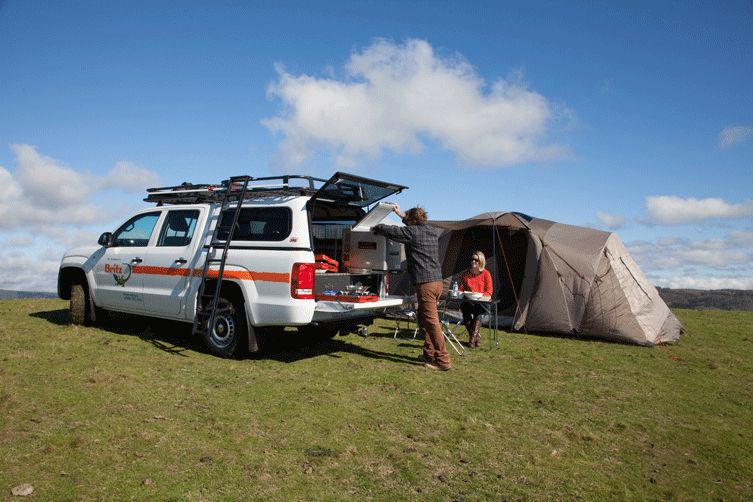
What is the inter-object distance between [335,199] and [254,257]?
138 centimetres

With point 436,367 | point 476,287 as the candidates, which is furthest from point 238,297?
point 476,287

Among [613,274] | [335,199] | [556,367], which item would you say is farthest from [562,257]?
[335,199]

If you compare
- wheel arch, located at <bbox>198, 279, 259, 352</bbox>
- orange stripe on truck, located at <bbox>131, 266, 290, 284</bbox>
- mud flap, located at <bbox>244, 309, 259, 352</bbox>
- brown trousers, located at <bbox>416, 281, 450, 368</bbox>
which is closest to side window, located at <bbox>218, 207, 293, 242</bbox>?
orange stripe on truck, located at <bbox>131, 266, 290, 284</bbox>

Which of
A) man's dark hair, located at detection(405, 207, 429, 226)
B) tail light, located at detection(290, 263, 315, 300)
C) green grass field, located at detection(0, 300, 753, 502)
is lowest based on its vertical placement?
green grass field, located at detection(0, 300, 753, 502)

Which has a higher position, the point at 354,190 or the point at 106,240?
the point at 354,190

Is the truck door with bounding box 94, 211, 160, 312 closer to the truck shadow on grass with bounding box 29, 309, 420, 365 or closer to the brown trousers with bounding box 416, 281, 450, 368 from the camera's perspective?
the truck shadow on grass with bounding box 29, 309, 420, 365

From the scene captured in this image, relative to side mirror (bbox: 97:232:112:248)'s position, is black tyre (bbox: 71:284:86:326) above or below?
below

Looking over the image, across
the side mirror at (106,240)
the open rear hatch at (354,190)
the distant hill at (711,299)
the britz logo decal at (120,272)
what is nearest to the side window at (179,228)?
the britz logo decal at (120,272)

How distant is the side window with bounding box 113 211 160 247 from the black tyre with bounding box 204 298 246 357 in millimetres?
1920

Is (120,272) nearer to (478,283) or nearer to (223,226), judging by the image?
(223,226)

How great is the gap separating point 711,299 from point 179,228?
2117 cm

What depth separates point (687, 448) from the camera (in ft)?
13.0

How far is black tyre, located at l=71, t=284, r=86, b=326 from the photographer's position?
789 cm

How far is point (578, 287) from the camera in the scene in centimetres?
923
